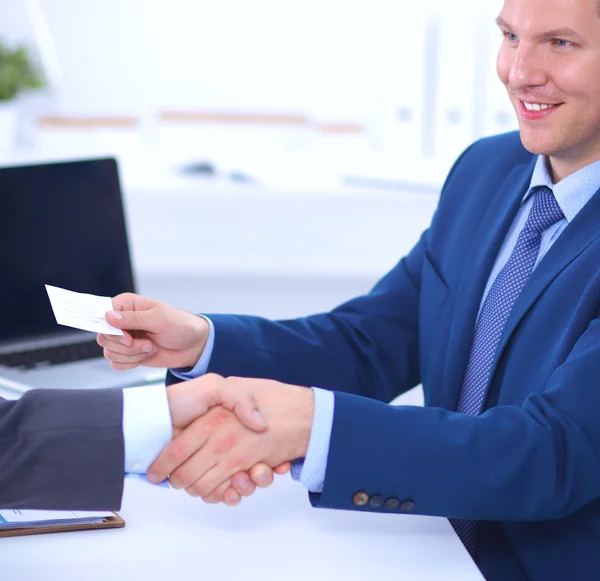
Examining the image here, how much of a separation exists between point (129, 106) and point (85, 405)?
2397 mm

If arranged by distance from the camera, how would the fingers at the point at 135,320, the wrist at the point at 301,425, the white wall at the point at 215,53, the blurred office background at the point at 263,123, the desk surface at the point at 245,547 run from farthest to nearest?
the white wall at the point at 215,53
the blurred office background at the point at 263,123
the fingers at the point at 135,320
the wrist at the point at 301,425
the desk surface at the point at 245,547

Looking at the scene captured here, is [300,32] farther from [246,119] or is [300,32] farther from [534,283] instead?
[534,283]

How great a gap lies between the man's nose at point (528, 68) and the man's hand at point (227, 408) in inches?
22.9

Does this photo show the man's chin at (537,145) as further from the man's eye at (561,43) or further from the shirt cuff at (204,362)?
the shirt cuff at (204,362)

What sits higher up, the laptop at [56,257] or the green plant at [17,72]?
the green plant at [17,72]

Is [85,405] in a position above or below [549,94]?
below

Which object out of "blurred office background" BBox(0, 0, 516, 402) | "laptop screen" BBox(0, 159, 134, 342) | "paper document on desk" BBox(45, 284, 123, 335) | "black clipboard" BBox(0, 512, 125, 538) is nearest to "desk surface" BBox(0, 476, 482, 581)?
"black clipboard" BBox(0, 512, 125, 538)

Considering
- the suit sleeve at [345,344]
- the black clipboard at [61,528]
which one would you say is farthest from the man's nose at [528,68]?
the black clipboard at [61,528]

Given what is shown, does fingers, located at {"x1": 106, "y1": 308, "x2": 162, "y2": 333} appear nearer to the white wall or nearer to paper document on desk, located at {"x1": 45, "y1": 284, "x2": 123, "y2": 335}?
paper document on desk, located at {"x1": 45, "y1": 284, "x2": 123, "y2": 335}

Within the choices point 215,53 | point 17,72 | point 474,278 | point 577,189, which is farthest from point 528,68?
point 215,53

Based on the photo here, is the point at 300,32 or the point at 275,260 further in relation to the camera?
the point at 300,32

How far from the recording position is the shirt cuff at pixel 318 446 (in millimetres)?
1105

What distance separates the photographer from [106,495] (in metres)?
1.04

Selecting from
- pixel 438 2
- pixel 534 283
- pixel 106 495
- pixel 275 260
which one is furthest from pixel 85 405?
pixel 438 2
